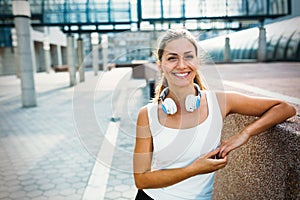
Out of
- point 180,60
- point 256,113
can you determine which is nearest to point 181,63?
point 180,60

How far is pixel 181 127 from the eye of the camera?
1695 millimetres

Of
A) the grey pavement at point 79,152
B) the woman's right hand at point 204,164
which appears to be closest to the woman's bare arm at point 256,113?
the woman's right hand at point 204,164

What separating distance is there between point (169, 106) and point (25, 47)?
11.2 metres

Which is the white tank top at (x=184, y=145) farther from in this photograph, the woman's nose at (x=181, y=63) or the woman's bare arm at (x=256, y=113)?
the woman's nose at (x=181, y=63)

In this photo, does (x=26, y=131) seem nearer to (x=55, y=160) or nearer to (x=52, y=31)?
(x=55, y=160)

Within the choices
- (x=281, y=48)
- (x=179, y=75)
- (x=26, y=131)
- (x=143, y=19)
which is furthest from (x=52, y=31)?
(x=179, y=75)

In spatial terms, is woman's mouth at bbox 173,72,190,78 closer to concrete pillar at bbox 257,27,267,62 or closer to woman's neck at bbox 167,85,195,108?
woman's neck at bbox 167,85,195,108

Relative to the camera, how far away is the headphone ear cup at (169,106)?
5.43 ft

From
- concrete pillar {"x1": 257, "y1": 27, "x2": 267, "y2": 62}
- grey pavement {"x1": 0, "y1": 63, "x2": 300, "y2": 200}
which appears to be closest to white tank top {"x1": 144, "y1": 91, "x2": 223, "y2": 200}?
grey pavement {"x1": 0, "y1": 63, "x2": 300, "y2": 200}

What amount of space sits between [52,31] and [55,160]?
46.4 m

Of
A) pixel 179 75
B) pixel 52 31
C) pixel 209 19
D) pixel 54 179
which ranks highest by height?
pixel 52 31

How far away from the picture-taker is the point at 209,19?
16000 millimetres

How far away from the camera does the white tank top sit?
168cm

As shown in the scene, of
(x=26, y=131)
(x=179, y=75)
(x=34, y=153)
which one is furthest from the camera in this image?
(x=26, y=131)
